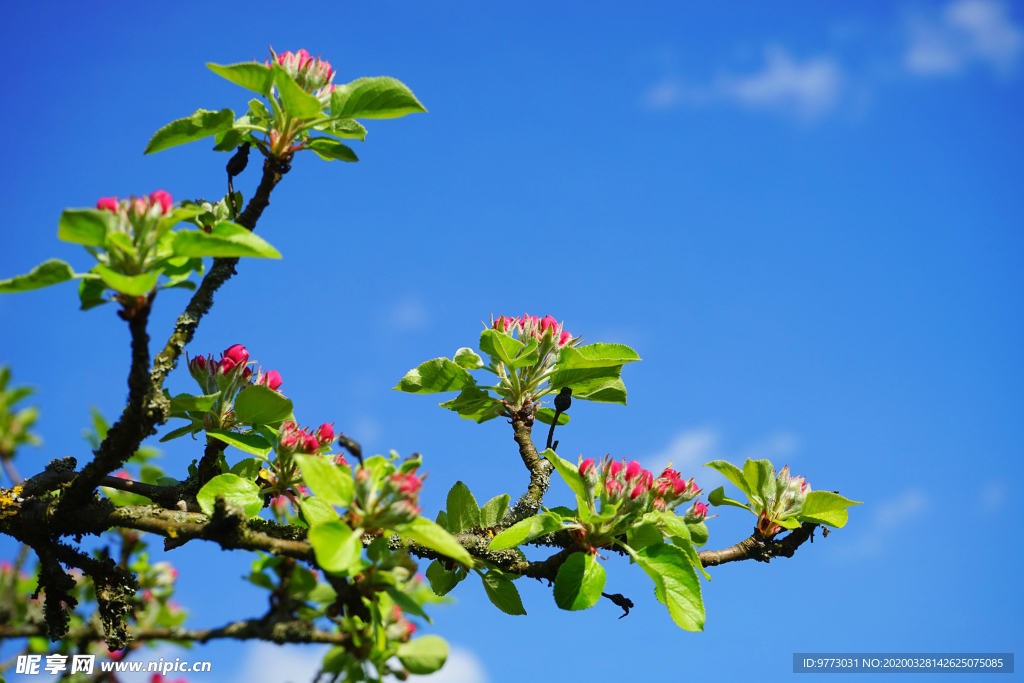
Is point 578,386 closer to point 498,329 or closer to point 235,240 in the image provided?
point 498,329

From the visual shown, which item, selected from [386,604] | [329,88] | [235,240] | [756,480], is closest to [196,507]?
[386,604]

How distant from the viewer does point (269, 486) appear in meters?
2.43

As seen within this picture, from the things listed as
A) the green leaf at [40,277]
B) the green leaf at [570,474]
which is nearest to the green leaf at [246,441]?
the green leaf at [40,277]

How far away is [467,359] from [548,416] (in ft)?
1.70

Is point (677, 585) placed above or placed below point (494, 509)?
below

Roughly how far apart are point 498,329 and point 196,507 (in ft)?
4.20

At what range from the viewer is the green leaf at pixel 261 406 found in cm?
233

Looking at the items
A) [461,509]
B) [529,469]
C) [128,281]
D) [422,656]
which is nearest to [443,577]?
[461,509]

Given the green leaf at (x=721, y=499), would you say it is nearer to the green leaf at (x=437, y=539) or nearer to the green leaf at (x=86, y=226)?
the green leaf at (x=437, y=539)

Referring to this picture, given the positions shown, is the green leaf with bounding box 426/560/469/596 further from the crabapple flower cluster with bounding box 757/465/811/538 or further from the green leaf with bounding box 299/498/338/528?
the crabapple flower cluster with bounding box 757/465/811/538

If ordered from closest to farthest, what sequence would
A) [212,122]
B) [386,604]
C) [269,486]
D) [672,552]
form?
1. [386,604]
2. [212,122]
3. [672,552]
4. [269,486]

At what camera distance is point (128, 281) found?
1.71 meters

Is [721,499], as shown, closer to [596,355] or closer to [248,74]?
[596,355]

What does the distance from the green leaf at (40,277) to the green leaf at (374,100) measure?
87 cm
